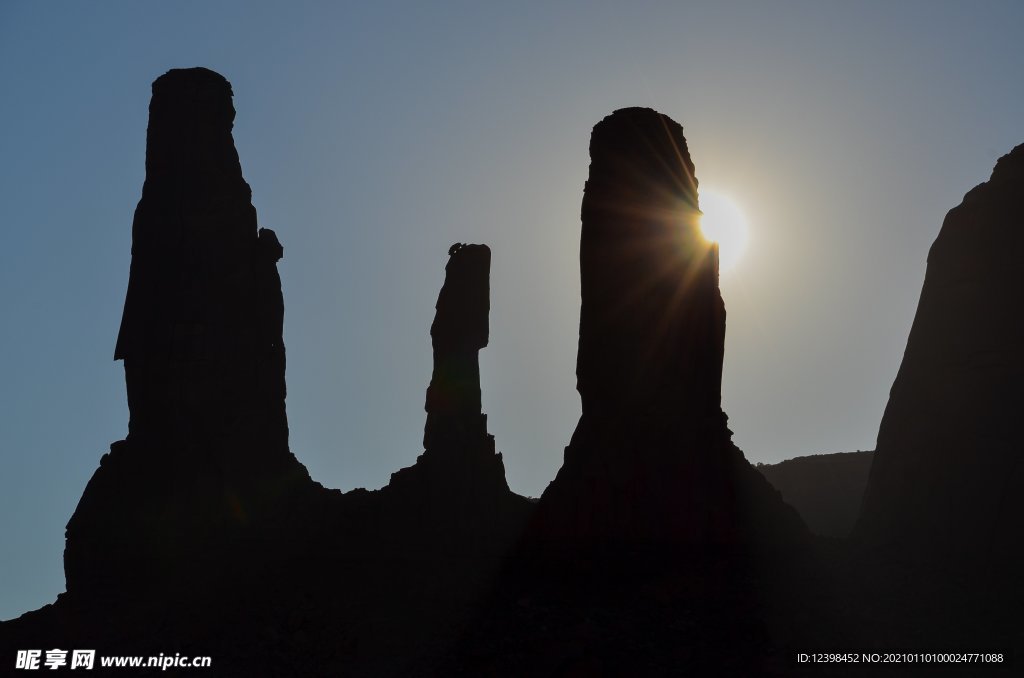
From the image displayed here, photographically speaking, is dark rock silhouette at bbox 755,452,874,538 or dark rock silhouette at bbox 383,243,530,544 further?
dark rock silhouette at bbox 755,452,874,538

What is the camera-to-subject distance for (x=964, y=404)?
144ft

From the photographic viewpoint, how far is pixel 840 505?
6125 cm

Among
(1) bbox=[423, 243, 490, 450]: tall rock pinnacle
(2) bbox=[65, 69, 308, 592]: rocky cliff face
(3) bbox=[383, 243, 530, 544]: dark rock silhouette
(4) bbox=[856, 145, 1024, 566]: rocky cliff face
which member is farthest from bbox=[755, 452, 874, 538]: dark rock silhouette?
(2) bbox=[65, 69, 308, 592]: rocky cliff face

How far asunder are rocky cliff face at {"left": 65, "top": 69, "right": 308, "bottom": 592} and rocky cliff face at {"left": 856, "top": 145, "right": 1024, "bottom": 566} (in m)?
26.6

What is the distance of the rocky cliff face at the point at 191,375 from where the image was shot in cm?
4759

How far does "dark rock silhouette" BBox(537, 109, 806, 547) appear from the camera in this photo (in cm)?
3856

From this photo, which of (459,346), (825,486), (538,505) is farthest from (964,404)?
(459,346)

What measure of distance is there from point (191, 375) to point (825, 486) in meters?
34.9

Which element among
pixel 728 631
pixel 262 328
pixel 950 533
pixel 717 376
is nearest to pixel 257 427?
pixel 262 328

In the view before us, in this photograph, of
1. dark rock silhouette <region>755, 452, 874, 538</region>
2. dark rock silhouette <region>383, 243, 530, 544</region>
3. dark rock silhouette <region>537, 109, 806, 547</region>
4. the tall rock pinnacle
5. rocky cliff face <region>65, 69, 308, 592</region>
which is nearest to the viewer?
dark rock silhouette <region>537, 109, 806, 547</region>

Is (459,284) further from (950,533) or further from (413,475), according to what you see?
(950,533)

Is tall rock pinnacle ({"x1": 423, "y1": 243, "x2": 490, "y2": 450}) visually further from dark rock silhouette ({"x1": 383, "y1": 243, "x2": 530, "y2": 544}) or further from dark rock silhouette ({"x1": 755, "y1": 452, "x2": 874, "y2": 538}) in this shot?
dark rock silhouette ({"x1": 755, "y1": 452, "x2": 874, "y2": 538})

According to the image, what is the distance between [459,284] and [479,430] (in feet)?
25.4

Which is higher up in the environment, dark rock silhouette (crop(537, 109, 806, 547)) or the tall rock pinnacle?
the tall rock pinnacle
